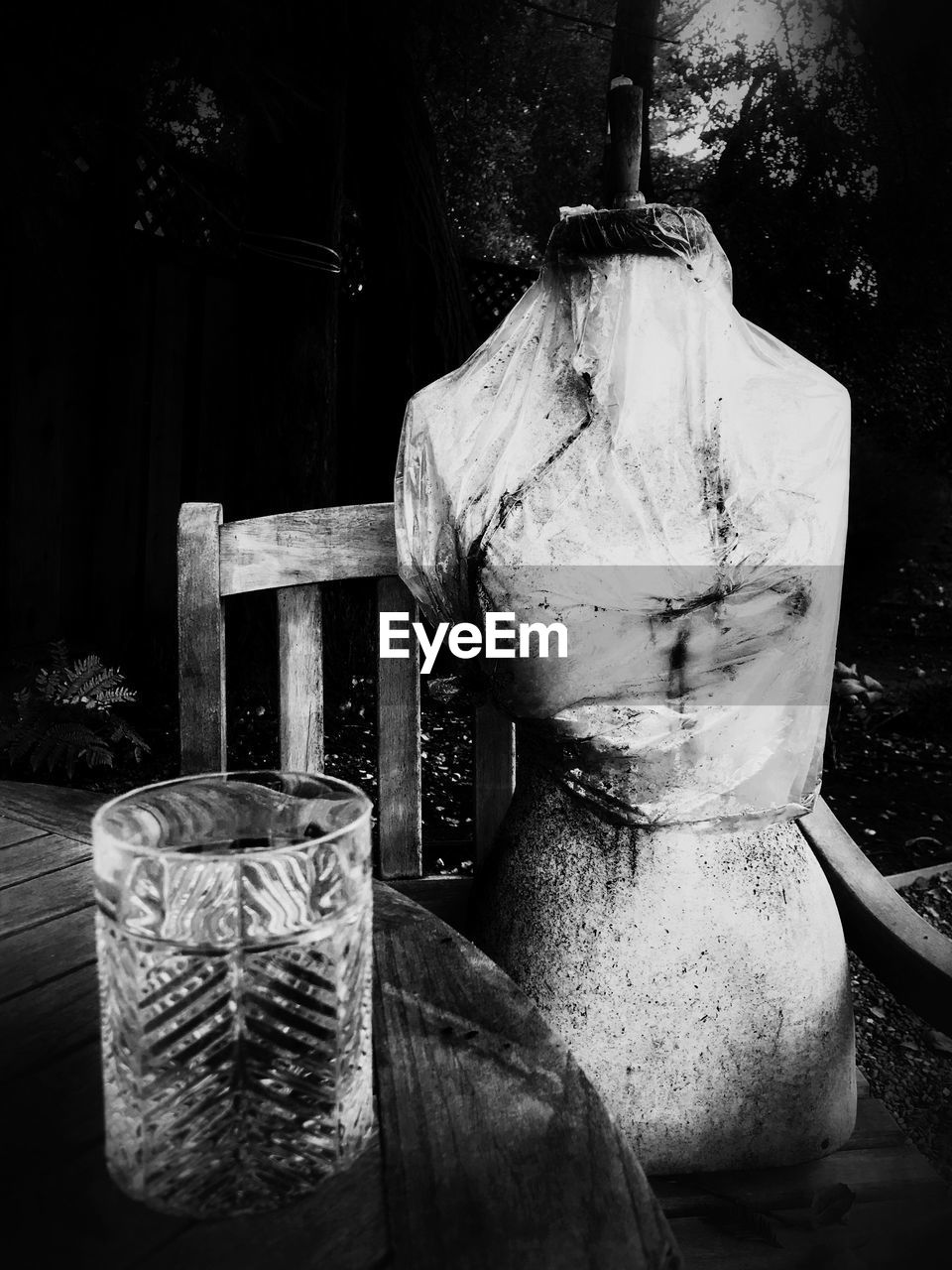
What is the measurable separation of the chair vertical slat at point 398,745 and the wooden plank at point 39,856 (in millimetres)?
537

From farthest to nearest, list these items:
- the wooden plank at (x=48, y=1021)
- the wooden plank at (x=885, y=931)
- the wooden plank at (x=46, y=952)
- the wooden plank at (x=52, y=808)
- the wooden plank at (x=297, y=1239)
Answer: the wooden plank at (x=885, y=931) → the wooden plank at (x=52, y=808) → the wooden plank at (x=46, y=952) → the wooden plank at (x=48, y=1021) → the wooden plank at (x=297, y=1239)

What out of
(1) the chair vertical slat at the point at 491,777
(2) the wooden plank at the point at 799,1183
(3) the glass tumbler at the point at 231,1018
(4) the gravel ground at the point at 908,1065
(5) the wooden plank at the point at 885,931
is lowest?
(4) the gravel ground at the point at 908,1065

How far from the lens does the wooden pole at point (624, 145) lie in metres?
1.34

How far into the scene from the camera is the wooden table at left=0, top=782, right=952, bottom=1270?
47 cm

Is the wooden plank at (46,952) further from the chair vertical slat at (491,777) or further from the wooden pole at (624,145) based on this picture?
the wooden pole at (624,145)

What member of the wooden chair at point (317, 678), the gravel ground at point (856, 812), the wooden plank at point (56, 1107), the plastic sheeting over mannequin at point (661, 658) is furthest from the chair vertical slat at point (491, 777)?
the wooden plank at point (56, 1107)

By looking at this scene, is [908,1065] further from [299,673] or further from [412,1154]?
[412,1154]

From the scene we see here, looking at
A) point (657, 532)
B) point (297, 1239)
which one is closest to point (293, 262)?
point (657, 532)

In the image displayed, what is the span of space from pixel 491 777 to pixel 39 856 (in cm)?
74

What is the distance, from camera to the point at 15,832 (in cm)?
102

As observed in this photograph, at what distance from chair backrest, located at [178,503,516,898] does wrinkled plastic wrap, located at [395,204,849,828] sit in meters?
0.24

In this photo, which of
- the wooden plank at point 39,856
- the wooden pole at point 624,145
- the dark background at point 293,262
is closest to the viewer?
the wooden plank at point 39,856

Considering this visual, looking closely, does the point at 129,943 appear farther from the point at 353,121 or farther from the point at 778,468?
the point at 353,121

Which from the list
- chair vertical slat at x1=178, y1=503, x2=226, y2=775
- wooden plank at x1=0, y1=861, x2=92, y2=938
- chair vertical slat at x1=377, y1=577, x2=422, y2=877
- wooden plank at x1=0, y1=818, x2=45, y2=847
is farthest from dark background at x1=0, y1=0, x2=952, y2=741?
wooden plank at x1=0, y1=861, x2=92, y2=938
